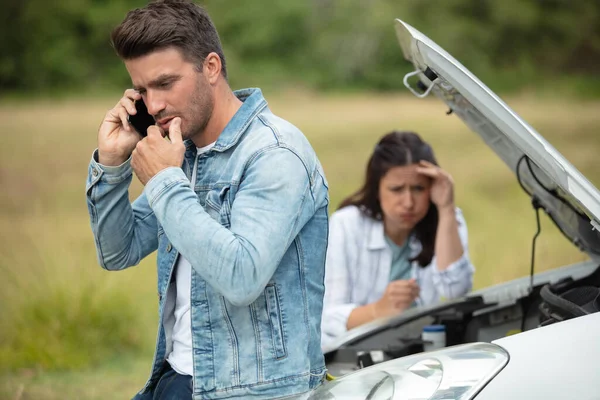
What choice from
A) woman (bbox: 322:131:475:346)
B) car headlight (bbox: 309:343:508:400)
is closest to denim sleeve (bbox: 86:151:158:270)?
car headlight (bbox: 309:343:508:400)

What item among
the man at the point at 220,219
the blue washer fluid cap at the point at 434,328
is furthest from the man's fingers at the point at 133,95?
the blue washer fluid cap at the point at 434,328

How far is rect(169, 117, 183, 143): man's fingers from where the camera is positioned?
2076 millimetres

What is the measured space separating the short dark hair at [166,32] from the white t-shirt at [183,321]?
0.26 metres

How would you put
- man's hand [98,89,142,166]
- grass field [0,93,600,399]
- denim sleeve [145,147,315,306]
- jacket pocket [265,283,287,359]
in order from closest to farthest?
denim sleeve [145,147,315,306]
jacket pocket [265,283,287,359]
man's hand [98,89,142,166]
grass field [0,93,600,399]

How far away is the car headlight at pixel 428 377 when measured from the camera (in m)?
1.93

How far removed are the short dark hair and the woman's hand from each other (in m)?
1.99

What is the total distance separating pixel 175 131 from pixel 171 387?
671 mm

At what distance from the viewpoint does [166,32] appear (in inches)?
82.5

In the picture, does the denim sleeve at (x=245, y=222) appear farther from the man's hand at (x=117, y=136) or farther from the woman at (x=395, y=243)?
the woman at (x=395, y=243)

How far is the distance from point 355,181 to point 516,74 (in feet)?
24.0

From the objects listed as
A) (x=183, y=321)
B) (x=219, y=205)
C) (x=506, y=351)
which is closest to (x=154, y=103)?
(x=219, y=205)

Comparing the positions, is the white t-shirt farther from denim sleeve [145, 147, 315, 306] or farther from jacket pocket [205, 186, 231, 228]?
denim sleeve [145, 147, 315, 306]

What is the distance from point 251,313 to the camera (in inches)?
80.3

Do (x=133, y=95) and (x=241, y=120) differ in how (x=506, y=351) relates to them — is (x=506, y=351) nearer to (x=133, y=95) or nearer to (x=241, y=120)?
(x=241, y=120)
